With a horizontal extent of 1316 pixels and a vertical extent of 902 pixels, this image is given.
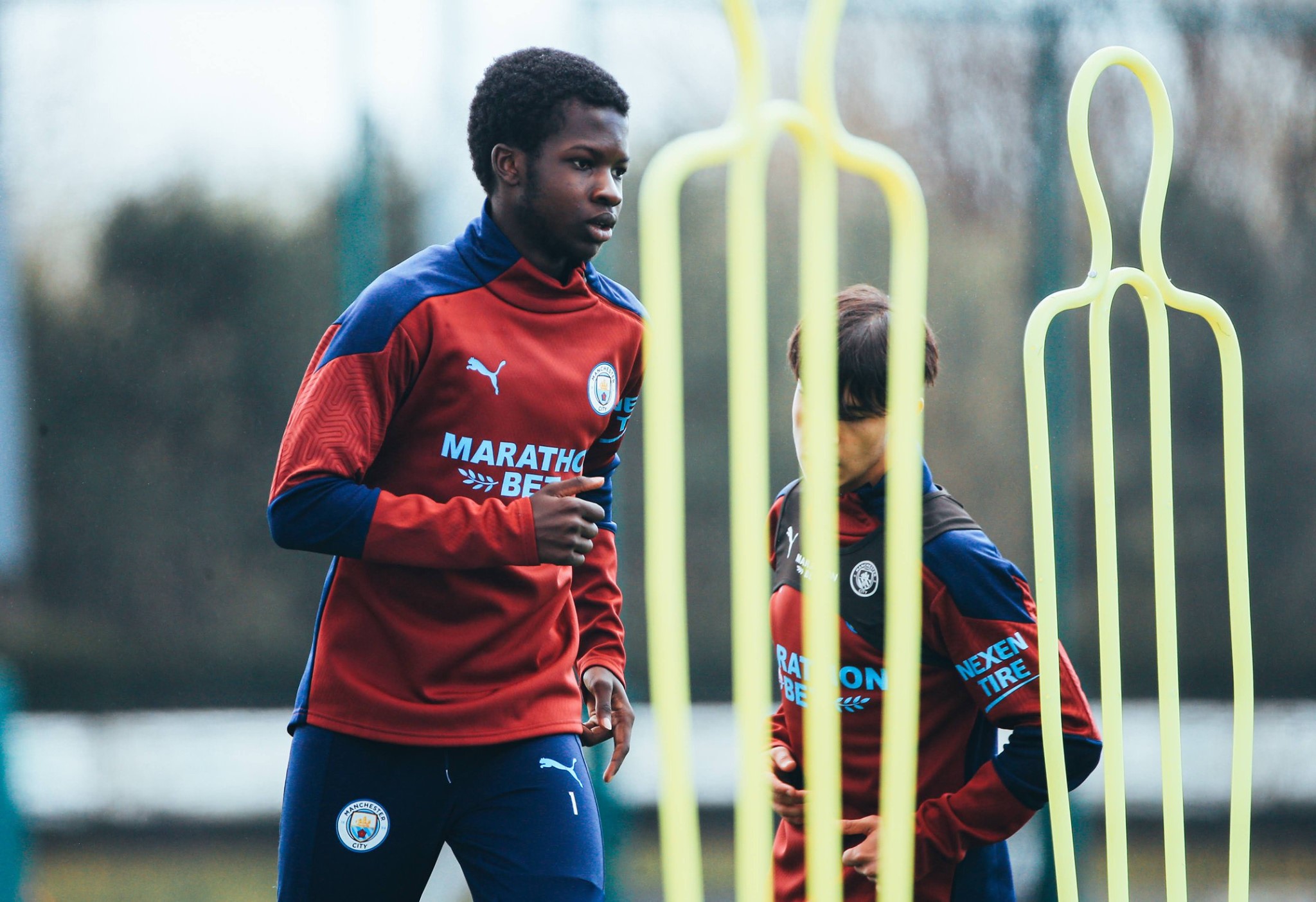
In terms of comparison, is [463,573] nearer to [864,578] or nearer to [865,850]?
[864,578]

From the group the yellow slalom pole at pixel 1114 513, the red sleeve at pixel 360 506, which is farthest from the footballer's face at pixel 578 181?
the yellow slalom pole at pixel 1114 513

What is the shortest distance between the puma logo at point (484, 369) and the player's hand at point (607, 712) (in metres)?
0.54

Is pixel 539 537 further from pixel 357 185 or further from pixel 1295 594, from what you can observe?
pixel 1295 594

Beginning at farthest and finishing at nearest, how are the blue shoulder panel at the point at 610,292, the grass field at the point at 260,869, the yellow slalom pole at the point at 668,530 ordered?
1. the grass field at the point at 260,869
2. the blue shoulder panel at the point at 610,292
3. the yellow slalom pole at the point at 668,530

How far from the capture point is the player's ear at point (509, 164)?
1.85m

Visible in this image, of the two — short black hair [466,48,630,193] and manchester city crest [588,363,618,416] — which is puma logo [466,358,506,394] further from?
short black hair [466,48,630,193]

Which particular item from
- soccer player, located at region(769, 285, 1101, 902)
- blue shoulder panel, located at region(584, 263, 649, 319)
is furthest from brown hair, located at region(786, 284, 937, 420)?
blue shoulder panel, located at region(584, 263, 649, 319)

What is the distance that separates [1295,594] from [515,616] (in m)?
3.17

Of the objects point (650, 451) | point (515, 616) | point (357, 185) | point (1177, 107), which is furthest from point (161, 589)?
point (1177, 107)

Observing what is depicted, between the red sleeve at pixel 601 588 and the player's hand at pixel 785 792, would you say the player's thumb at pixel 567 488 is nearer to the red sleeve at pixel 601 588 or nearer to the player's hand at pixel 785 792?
the red sleeve at pixel 601 588

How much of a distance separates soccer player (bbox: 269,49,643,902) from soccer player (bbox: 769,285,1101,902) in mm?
359

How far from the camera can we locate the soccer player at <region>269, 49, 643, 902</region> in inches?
68.3

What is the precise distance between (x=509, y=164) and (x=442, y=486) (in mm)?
492

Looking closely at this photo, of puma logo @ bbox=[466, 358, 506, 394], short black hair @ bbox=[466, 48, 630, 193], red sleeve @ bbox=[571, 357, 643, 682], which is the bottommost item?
red sleeve @ bbox=[571, 357, 643, 682]
